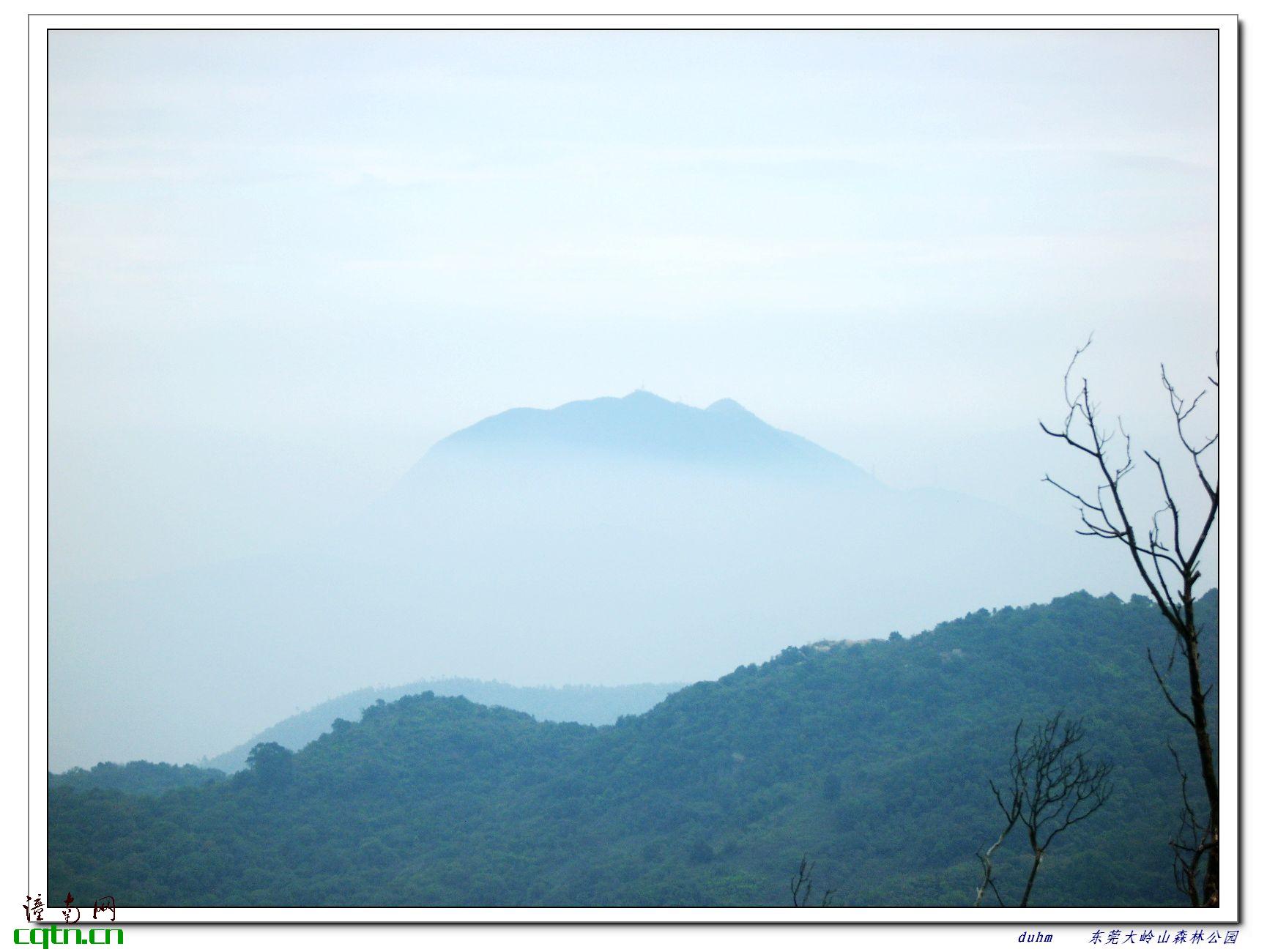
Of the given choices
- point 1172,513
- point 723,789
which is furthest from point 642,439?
point 1172,513

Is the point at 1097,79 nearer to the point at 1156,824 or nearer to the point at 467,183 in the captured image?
the point at 467,183

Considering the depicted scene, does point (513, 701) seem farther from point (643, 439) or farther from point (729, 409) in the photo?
point (729, 409)

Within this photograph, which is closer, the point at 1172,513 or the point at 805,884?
the point at 1172,513

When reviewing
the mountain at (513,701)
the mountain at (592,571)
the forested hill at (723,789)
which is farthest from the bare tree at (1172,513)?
the mountain at (513,701)

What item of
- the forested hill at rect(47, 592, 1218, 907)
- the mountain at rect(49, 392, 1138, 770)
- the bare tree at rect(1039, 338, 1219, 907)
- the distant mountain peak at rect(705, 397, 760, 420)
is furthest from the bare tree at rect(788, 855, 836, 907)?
the distant mountain peak at rect(705, 397, 760, 420)
